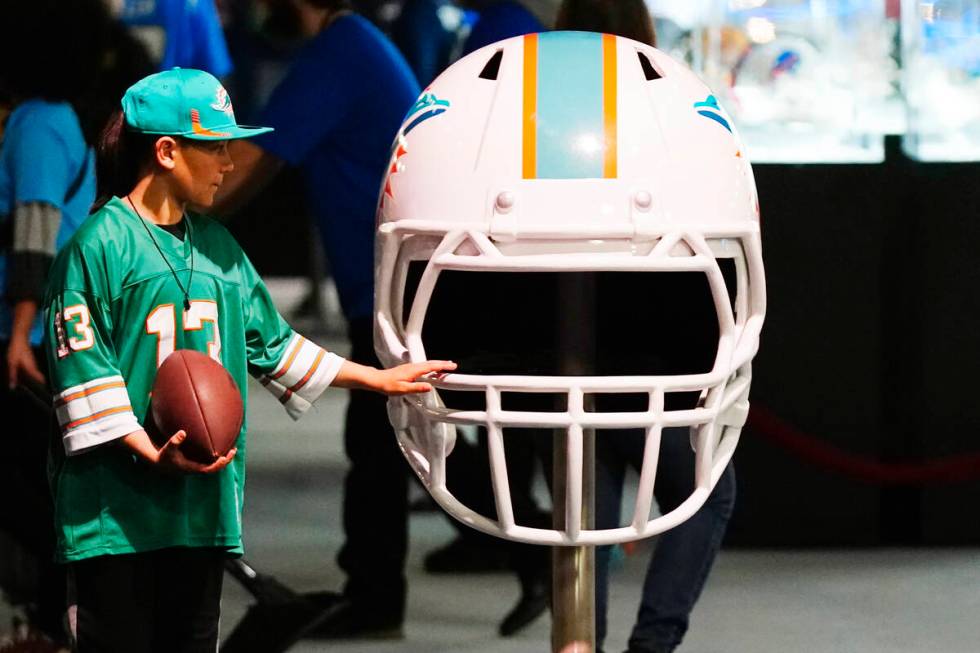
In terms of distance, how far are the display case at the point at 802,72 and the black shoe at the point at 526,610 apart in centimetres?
142

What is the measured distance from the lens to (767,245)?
16.2 feet

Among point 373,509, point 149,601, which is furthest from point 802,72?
point 149,601

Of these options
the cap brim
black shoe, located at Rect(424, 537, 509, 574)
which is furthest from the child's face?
black shoe, located at Rect(424, 537, 509, 574)

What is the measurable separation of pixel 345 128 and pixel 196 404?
5.18ft

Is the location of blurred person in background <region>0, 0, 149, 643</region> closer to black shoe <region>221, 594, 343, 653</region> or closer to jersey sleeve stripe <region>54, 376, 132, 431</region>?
black shoe <region>221, 594, 343, 653</region>

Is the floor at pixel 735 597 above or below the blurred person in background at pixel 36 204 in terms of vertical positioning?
below

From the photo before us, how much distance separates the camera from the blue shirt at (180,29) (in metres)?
5.21

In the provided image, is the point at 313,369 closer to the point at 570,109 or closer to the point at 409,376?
the point at 409,376

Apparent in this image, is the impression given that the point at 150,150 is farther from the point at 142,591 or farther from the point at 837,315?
the point at 837,315

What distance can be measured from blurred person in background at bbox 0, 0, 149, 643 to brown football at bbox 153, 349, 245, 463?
1237mm

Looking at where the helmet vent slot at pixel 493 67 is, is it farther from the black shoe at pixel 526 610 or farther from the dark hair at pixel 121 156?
the black shoe at pixel 526 610

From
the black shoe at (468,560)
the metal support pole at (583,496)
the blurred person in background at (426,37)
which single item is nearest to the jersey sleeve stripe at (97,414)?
the metal support pole at (583,496)

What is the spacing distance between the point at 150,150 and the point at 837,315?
106 inches

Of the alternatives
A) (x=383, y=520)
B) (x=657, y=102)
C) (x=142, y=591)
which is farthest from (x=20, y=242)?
(x=657, y=102)
